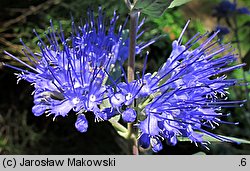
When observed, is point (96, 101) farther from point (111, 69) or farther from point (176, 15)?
point (176, 15)

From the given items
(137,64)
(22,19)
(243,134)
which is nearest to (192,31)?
(137,64)

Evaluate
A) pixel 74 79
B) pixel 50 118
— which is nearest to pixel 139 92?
pixel 74 79

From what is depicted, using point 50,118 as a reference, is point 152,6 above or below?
above

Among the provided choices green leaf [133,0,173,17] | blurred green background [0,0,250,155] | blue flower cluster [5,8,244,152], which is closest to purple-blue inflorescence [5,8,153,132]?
blue flower cluster [5,8,244,152]

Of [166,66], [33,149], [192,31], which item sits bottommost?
[33,149]

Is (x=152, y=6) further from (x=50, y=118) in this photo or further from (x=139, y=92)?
(x=50, y=118)

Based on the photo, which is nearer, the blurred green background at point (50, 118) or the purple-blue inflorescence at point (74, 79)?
the purple-blue inflorescence at point (74, 79)

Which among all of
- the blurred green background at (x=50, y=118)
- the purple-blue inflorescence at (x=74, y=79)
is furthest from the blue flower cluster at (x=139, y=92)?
the blurred green background at (x=50, y=118)

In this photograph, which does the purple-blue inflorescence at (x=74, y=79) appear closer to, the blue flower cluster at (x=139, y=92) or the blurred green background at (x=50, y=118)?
the blue flower cluster at (x=139, y=92)

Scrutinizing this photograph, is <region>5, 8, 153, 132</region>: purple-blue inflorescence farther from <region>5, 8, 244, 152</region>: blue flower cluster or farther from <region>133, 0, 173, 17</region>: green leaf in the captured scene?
<region>133, 0, 173, 17</region>: green leaf
